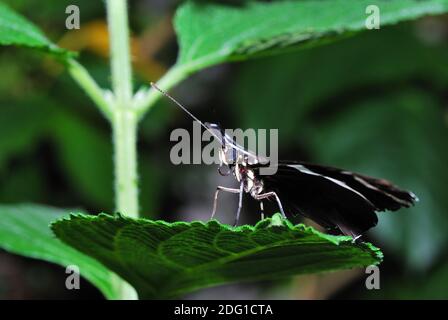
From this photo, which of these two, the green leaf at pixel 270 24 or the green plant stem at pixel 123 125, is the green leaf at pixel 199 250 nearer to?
the green plant stem at pixel 123 125

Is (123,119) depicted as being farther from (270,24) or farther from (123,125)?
(270,24)

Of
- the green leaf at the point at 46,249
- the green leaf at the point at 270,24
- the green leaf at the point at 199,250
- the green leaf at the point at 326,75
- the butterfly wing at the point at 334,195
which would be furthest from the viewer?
the green leaf at the point at 326,75

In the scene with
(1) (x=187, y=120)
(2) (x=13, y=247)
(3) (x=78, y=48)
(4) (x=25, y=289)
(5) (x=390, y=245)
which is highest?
(3) (x=78, y=48)

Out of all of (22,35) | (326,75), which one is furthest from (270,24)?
(326,75)

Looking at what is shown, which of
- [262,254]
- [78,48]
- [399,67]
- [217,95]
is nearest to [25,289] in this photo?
[78,48]

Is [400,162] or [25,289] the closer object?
[400,162]

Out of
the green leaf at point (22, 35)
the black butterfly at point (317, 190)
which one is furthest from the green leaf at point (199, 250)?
the green leaf at point (22, 35)
